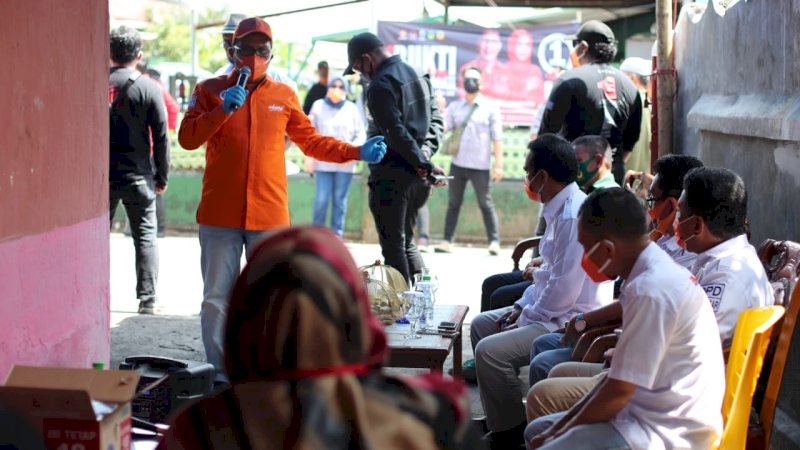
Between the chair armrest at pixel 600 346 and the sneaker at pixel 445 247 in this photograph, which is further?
the sneaker at pixel 445 247

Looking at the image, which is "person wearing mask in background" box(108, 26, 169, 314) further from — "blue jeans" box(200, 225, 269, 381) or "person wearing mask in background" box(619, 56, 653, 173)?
"person wearing mask in background" box(619, 56, 653, 173)

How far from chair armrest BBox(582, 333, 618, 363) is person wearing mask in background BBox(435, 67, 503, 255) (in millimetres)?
7964

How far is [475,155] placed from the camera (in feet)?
41.3

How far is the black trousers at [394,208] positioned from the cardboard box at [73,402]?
4.61 meters

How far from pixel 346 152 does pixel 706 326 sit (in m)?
3.12

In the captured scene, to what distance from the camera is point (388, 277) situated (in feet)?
19.4

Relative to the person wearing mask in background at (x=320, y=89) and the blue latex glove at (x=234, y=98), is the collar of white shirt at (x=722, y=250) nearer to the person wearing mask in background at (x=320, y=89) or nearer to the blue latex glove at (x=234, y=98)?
the blue latex glove at (x=234, y=98)

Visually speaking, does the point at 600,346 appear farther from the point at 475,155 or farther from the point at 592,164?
the point at 475,155

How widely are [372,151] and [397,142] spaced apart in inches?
55.0

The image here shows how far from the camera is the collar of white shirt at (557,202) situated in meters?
5.54

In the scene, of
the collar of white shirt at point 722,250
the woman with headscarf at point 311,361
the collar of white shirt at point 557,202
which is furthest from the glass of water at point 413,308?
the woman with headscarf at point 311,361

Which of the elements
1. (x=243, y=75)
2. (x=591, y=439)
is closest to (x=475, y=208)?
(x=243, y=75)

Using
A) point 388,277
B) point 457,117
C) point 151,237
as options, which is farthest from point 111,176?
point 457,117

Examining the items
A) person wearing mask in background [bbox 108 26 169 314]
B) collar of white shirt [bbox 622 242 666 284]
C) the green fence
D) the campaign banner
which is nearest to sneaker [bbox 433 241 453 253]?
the green fence
